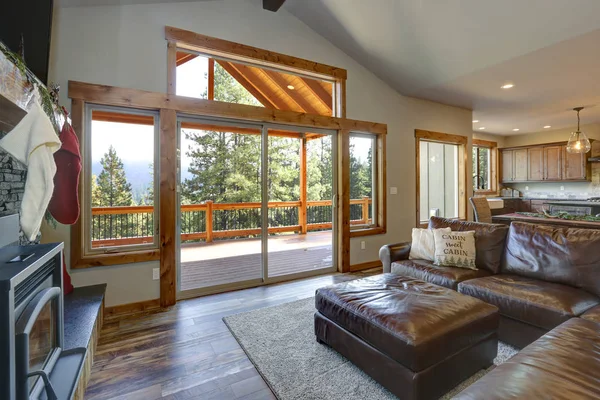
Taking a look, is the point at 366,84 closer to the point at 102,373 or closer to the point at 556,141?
the point at 102,373

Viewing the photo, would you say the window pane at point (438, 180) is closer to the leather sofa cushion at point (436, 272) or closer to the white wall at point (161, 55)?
the white wall at point (161, 55)

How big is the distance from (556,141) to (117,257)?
9671mm

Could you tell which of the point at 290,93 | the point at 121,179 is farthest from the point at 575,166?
the point at 121,179

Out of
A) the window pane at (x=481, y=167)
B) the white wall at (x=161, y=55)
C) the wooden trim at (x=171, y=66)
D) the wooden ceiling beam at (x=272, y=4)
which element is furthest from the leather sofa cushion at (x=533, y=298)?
the window pane at (x=481, y=167)

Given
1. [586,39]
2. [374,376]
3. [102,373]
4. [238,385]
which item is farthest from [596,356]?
[586,39]

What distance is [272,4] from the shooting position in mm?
3541

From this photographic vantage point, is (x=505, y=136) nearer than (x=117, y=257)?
No

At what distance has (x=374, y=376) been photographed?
1781 mm

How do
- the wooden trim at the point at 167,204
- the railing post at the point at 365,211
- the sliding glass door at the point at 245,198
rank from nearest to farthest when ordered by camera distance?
the wooden trim at the point at 167,204 < the sliding glass door at the point at 245,198 < the railing post at the point at 365,211

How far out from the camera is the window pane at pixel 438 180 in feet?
17.8

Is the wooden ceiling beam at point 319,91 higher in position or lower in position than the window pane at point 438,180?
higher

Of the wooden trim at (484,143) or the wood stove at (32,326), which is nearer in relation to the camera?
the wood stove at (32,326)

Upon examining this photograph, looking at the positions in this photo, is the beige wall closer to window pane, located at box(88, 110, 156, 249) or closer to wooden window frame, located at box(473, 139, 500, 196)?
wooden window frame, located at box(473, 139, 500, 196)

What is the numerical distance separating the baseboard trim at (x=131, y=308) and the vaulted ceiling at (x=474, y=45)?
3.95 metres
